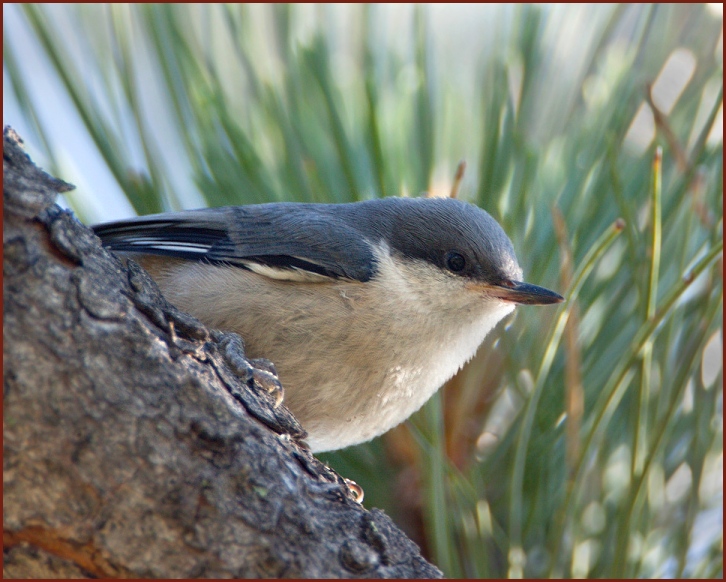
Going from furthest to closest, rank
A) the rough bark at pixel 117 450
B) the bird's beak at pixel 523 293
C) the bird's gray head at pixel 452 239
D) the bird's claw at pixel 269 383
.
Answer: the bird's gray head at pixel 452 239 < the bird's beak at pixel 523 293 < the bird's claw at pixel 269 383 < the rough bark at pixel 117 450

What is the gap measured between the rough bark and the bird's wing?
80cm

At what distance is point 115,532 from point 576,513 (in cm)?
103

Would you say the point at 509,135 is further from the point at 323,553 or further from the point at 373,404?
the point at 323,553

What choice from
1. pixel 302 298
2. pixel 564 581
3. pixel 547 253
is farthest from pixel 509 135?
pixel 564 581

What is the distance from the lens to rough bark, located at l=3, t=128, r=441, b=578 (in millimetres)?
942

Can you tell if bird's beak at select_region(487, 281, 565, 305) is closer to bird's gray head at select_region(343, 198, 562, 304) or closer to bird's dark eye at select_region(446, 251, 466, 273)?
bird's gray head at select_region(343, 198, 562, 304)

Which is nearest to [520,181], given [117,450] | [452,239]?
[452,239]

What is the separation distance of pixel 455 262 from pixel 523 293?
28 centimetres

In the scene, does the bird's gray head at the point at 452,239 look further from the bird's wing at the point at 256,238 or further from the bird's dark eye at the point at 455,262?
the bird's wing at the point at 256,238

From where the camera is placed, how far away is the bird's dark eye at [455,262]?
197cm

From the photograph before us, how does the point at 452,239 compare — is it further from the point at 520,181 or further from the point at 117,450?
the point at 117,450

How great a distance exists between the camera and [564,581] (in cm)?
146

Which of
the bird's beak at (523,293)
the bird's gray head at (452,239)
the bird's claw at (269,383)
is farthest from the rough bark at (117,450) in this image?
the bird's gray head at (452,239)

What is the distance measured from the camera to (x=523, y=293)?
1750 millimetres
